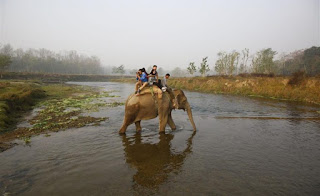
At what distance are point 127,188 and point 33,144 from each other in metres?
6.30

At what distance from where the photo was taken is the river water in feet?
19.0

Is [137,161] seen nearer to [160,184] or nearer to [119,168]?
[119,168]

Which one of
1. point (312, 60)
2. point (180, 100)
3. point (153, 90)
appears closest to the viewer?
point (153, 90)

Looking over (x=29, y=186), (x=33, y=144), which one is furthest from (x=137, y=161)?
(x=33, y=144)

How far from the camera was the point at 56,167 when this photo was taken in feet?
23.1

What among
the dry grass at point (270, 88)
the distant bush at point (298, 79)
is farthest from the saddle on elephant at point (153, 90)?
the distant bush at point (298, 79)

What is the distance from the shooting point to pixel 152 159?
305 inches

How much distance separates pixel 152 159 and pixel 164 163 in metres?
0.58

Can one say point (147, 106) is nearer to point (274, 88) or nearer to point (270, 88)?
point (274, 88)

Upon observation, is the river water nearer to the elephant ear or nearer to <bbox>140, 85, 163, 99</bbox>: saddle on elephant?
the elephant ear

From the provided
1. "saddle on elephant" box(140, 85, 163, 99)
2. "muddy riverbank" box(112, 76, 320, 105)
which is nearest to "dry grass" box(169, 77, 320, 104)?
"muddy riverbank" box(112, 76, 320, 105)

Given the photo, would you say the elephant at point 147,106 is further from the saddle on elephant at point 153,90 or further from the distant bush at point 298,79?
the distant bush at point 298,79

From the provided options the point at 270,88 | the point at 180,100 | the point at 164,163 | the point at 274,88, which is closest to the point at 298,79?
the point at 274,88

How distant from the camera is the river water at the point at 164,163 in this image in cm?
579
